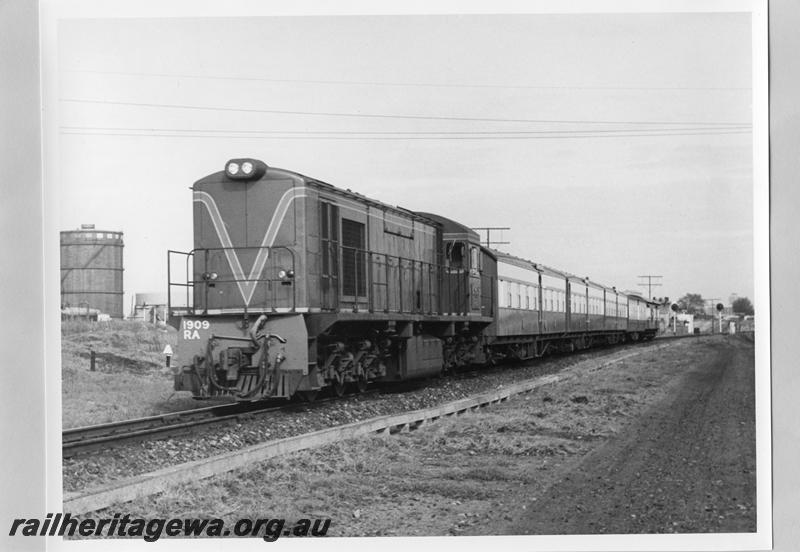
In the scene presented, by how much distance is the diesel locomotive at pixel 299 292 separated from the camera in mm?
10336

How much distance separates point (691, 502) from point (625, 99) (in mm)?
4537

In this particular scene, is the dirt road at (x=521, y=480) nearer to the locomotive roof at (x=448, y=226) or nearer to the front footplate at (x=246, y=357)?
the front footplate at (x=246, y=357)

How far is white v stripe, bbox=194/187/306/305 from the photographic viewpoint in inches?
427

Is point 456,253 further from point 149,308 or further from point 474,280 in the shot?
point 149,308

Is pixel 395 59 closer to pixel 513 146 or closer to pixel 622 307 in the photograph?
pixel 513 146

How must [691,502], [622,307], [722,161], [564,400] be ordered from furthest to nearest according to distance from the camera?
[622,307] → [564,400] → [722,161] → [691,502]

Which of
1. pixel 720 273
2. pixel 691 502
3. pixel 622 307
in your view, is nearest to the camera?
pixel 691 502

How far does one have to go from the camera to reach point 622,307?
30.1 meters

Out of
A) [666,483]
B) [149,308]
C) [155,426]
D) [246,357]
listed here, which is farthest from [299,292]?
[149,308]

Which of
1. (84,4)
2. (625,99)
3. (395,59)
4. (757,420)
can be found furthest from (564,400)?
(84,4)

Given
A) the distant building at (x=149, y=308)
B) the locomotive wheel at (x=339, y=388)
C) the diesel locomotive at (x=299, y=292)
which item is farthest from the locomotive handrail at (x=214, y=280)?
the distant building at (x=149, y=308)

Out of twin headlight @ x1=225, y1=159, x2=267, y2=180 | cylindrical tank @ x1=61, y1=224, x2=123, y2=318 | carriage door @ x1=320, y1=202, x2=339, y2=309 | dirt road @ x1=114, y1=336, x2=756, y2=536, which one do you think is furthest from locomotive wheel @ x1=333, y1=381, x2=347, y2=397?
cylindrical tank @ x1=61, y1=224, x2=123, y2=318

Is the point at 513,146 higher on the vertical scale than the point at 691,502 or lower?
higher

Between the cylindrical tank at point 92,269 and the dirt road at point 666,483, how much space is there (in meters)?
5.80
